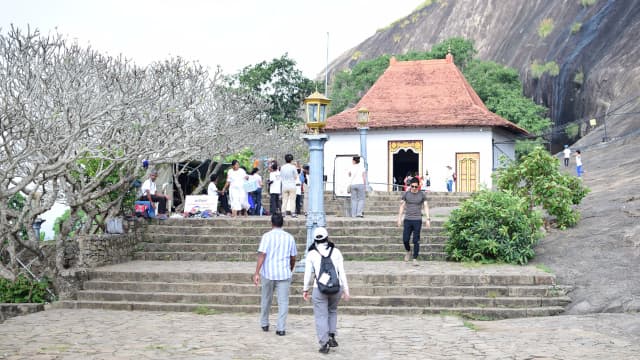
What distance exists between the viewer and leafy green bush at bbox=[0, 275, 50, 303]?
12.3 m

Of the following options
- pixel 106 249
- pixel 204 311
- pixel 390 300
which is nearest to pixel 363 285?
pixel 390 300

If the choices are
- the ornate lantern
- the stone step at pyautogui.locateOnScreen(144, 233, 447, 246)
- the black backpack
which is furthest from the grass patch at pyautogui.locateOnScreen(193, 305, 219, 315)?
the stone step at pyautogui.locateOnScreen(144, 233, 447, 246)

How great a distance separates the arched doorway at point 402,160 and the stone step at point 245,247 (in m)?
14.9

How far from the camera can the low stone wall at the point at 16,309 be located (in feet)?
37.6

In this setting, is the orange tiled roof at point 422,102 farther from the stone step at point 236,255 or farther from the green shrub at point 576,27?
the stone step at point 236,255

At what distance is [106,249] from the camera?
1349cm

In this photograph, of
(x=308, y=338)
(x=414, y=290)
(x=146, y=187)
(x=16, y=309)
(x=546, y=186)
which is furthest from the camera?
(x=146, y=187)

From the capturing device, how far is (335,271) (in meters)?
8.02

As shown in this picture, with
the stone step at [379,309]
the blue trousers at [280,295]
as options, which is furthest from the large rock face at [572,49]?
the blue trousers at [280,295]

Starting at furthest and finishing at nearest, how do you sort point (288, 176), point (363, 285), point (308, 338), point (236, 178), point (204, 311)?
point (236, 178) → point (288, 176) → point (363, 285) → point (204, 311) → point (308, 338)

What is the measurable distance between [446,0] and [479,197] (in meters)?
49.9

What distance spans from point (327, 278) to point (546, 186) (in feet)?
27.6

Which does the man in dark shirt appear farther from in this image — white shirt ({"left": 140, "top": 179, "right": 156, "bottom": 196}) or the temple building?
the temple building

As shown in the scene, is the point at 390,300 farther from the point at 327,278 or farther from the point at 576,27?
the point at 576,27
